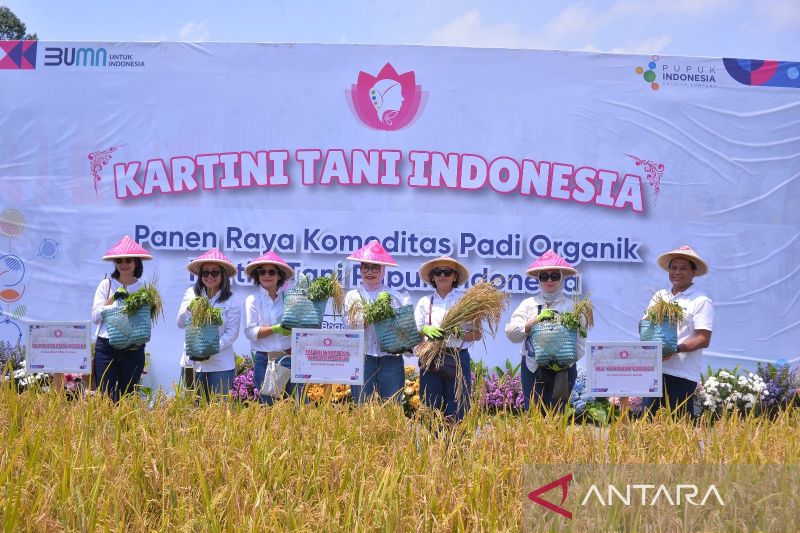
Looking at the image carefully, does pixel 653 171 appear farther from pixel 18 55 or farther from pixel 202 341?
pixel 18 55

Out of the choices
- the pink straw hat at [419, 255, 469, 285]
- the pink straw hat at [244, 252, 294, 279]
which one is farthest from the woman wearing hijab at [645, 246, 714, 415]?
the pink straw hat at [244, 252, 294, 279]

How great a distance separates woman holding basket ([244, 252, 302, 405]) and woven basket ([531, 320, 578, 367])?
1533 millimetres

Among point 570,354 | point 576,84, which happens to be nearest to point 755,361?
→ point 576,84

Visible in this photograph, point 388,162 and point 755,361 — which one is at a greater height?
point 388,162

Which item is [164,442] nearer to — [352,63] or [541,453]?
A: [541,453]

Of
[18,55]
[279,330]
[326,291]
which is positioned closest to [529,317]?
[326,291]

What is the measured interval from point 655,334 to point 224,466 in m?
2.73

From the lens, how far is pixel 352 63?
287 inches

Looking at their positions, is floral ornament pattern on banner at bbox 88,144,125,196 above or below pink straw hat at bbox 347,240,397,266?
above

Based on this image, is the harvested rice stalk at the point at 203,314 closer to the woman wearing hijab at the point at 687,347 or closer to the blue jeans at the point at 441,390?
the blue jeans at the point at 441,390

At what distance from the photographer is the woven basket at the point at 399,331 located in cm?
470

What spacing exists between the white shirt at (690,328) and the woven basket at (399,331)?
1.41m

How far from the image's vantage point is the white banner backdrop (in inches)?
288

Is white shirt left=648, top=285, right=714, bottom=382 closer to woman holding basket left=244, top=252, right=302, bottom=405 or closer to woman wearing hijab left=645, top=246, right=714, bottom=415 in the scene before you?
woman wearing hijab left=645, top=246, right=714, bottom=415
